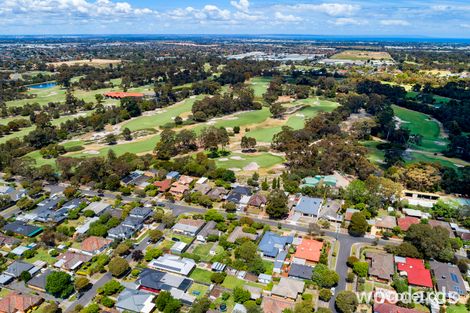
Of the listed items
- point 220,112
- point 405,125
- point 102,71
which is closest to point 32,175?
point 220,112

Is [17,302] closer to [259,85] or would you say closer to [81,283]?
[81,283]

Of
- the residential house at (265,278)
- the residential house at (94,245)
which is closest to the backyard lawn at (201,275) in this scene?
the residential house at (265,278)

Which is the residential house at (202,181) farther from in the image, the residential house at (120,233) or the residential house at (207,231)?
the residential house at (120,233)

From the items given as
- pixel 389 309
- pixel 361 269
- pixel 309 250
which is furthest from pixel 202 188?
pixel 389 309

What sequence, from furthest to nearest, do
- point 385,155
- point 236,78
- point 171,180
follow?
point 236,78 < point 385,155 < point 171,180

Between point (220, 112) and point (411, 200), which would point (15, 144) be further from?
point (411, 200)
